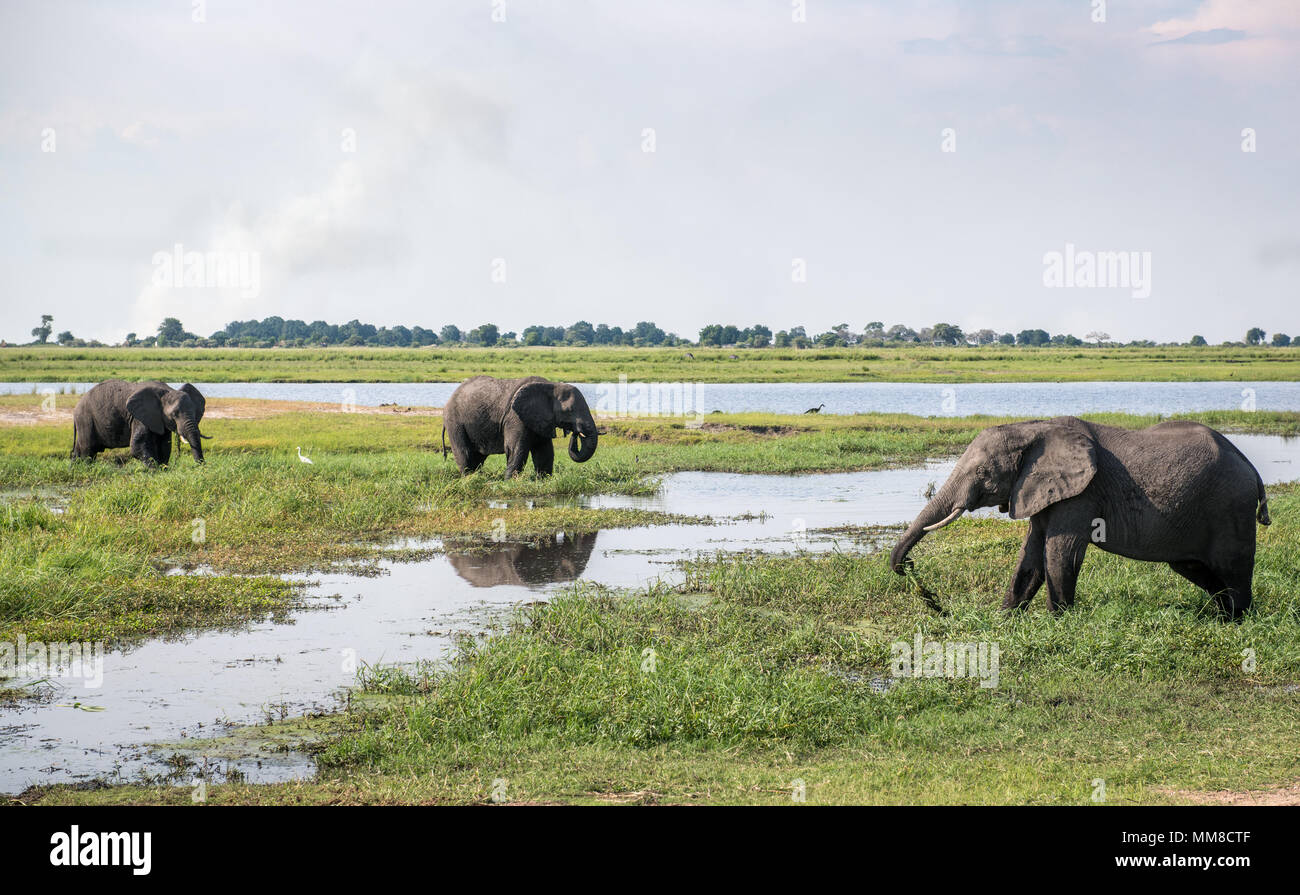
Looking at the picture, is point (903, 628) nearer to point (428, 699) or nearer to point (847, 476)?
point (428, 699)

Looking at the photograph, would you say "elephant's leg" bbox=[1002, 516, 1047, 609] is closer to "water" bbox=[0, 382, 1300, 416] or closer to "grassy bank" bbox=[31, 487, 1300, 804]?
"grassy bank" bbox=[31, 487, 1300, 804]

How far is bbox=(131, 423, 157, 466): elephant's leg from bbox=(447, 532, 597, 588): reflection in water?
1057cm

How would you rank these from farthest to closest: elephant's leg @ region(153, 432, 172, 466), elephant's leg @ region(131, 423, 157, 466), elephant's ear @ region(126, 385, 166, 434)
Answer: elephant's leg @ region(153, 432, 172, 466), elephant's leg @ region(131, 423, 157, 466), elephant's ear @ region(126, 385, 166, 434)

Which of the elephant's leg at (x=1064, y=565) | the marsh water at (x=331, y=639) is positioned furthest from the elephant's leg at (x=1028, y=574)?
the marsh water at (x=331, y=639)

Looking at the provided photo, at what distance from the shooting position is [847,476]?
916 inches

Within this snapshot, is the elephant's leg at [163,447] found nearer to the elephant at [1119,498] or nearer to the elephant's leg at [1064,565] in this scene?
the elephant at [1119,498]

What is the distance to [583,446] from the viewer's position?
20.2 metres

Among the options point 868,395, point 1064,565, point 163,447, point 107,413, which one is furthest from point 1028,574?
point 868,395

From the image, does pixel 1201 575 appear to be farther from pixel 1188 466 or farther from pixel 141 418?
pixel 141 418

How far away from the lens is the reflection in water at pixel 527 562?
12.9 m

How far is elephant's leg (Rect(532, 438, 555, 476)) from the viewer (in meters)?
20.2

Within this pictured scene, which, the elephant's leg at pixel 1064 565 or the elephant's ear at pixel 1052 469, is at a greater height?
the elephant's ear at pixel 1052 469

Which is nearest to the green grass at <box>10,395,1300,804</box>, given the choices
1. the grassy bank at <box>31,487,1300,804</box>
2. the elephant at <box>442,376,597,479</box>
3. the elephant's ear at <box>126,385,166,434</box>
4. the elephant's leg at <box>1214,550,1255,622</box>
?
the grassy bank at <box>31,487,1300,804</box>
